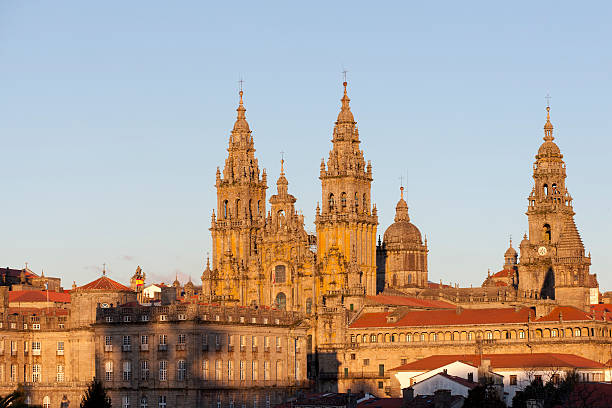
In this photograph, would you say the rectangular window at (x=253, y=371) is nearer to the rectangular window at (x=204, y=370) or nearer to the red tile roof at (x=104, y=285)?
the rectangular window at (x=204, y=370)

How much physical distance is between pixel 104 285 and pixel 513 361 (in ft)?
152

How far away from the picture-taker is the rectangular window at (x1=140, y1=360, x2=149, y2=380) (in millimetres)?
156750

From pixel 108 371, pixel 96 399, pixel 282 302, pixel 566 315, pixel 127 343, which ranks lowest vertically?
pixel 96 399

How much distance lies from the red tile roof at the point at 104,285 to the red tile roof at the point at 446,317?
3330 cm

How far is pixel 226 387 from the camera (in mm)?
158375

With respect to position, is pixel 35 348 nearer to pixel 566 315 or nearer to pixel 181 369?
pixel 181 369

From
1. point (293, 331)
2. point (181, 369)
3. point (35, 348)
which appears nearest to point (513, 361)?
point (293, 331)

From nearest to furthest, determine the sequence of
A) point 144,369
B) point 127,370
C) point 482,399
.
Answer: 1. point 482,399
2. point 144,369
3. point 127,370

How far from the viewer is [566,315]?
174375 mm

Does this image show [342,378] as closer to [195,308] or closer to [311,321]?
[311,321]

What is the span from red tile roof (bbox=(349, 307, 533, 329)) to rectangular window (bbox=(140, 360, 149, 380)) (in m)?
37.7

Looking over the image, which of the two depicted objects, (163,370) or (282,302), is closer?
(163,370)

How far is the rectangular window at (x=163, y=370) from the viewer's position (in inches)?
6152

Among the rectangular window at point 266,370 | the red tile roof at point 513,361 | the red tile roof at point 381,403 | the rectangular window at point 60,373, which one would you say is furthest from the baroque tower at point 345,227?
the red tile roof at point 381,403
